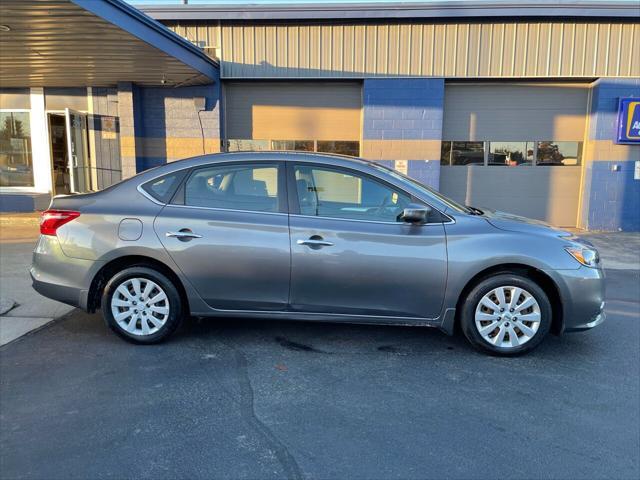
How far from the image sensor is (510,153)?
12148mm

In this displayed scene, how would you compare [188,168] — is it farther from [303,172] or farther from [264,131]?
[264,131]

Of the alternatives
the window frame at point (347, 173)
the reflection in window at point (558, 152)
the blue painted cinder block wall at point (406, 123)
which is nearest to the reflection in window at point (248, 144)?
the blue painted cinder block wall at point (406, 123)

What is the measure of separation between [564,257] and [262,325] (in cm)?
283

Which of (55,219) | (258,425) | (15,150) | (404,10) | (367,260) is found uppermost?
(404,10)

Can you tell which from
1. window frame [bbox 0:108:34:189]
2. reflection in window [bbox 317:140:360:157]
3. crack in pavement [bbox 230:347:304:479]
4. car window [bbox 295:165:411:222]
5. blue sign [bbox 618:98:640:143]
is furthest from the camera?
window frame [bbox 0:108:34:189]

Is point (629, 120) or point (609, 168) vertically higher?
point (629, 120)

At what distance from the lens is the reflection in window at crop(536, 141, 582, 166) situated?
12070mm

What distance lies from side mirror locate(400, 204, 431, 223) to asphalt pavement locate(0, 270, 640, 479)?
117cm

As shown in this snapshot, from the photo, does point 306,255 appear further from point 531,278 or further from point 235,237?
point 531,278

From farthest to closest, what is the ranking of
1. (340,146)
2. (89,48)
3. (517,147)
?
(340,146) < (517,147) < (89,48)

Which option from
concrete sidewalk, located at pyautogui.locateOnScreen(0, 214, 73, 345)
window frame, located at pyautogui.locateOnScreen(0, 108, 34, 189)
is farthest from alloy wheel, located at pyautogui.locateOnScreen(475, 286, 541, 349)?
window frame, located at pyautogui.locateOnScreen(0, 108, 34, 189)

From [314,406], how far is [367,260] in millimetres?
1284

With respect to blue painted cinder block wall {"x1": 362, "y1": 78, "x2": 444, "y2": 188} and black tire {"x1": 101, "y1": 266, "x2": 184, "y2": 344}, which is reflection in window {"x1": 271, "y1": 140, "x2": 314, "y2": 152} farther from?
black tire {"x1": 101, "y1": 266, "x2": 184, "y2": 344}

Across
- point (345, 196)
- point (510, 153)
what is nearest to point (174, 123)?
point (510, 153)
